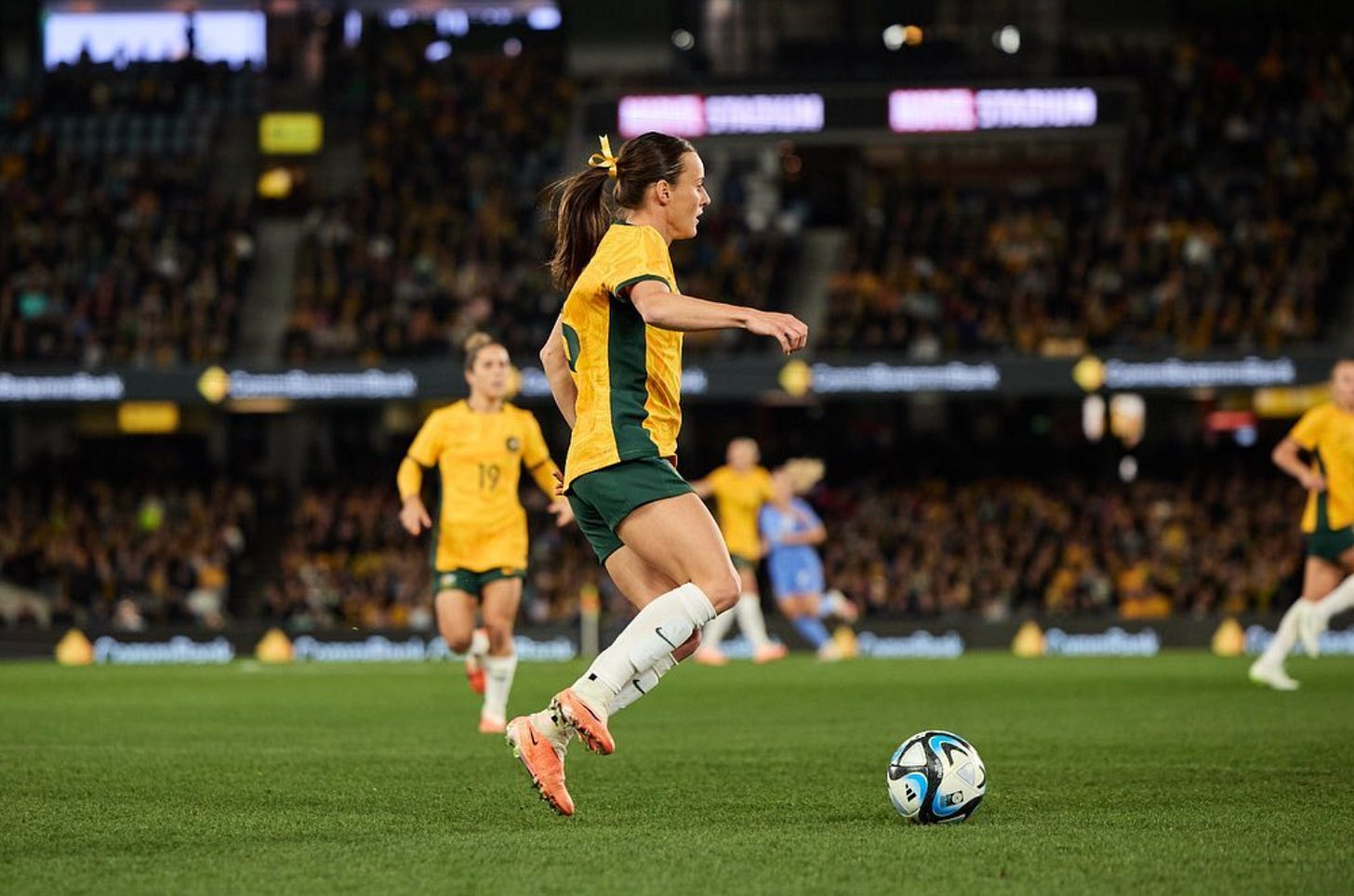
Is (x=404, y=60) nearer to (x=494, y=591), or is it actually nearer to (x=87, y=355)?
(x=87, y=355)

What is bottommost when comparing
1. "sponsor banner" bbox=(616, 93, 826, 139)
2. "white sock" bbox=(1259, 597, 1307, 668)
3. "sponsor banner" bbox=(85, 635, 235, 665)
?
"sponsor banner" bbox=(85, 635, 235, 665)

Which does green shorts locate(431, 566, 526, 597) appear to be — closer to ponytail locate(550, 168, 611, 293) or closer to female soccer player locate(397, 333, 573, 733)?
female soccer player locate(397, 333, 573, 733)

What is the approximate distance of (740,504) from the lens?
785 inches

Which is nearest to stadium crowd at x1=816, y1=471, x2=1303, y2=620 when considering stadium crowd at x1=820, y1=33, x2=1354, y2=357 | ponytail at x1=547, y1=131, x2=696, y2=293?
stadium crowd at x1=820, y1=33, x2=1354, y2=357

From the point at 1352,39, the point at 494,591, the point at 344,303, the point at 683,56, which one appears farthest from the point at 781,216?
the point at 494,591

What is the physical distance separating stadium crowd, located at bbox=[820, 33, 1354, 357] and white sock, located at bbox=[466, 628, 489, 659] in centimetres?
1724

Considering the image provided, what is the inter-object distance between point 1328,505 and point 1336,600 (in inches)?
27.7

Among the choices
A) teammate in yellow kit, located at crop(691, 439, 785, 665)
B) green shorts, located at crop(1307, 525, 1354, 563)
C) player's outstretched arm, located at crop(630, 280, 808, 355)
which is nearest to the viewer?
player's outstretched arm, located at crop(630, 280, 808, 355)

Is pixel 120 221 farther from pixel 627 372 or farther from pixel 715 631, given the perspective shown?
pixel 627 372

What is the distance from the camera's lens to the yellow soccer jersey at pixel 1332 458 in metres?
13.7

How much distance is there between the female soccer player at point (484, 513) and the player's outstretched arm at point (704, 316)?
507 centimetres

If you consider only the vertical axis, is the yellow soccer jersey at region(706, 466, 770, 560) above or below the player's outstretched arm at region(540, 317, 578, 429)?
below

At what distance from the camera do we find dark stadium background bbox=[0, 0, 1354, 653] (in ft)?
91.2

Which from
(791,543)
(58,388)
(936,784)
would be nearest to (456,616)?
(936,784)
